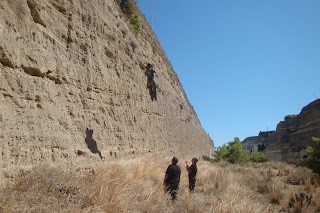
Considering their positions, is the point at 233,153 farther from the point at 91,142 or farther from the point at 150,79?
the point at 91,142

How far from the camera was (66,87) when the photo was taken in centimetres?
655

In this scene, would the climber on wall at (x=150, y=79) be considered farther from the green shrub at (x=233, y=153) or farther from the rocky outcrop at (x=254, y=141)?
the rocky outcrop at (x=254, y=141)

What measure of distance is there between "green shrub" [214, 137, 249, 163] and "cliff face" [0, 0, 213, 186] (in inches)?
670

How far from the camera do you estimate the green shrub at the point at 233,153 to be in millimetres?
26109

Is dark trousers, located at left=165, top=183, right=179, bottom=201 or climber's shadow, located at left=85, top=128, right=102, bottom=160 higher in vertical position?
climber's shadow, located at left=85, top=128, right=102, bottom=160

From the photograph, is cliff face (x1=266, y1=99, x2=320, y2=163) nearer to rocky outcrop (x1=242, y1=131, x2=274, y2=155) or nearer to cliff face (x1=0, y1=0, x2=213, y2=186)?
cliff face (x1=0, y1=0, x2=213, y2=186)

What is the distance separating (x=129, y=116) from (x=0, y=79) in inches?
230

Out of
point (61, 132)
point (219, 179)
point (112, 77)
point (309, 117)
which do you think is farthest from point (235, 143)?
point (61, 132)

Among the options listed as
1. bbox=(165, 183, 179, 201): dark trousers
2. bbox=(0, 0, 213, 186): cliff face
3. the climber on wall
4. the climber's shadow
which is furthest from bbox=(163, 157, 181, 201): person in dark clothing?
the climber on wall

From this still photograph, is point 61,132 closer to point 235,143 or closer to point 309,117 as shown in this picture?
point 235,143

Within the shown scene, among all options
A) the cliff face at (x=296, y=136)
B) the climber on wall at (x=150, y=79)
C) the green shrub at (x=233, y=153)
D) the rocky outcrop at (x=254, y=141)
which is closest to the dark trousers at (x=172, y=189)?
the climber on wall at (x=150, y=79)

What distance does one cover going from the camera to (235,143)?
2833 cm

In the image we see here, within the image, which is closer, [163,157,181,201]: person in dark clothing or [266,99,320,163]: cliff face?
[163,157,181,201]: person in dark clothing

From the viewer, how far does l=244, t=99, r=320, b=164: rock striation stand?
2528 cm
